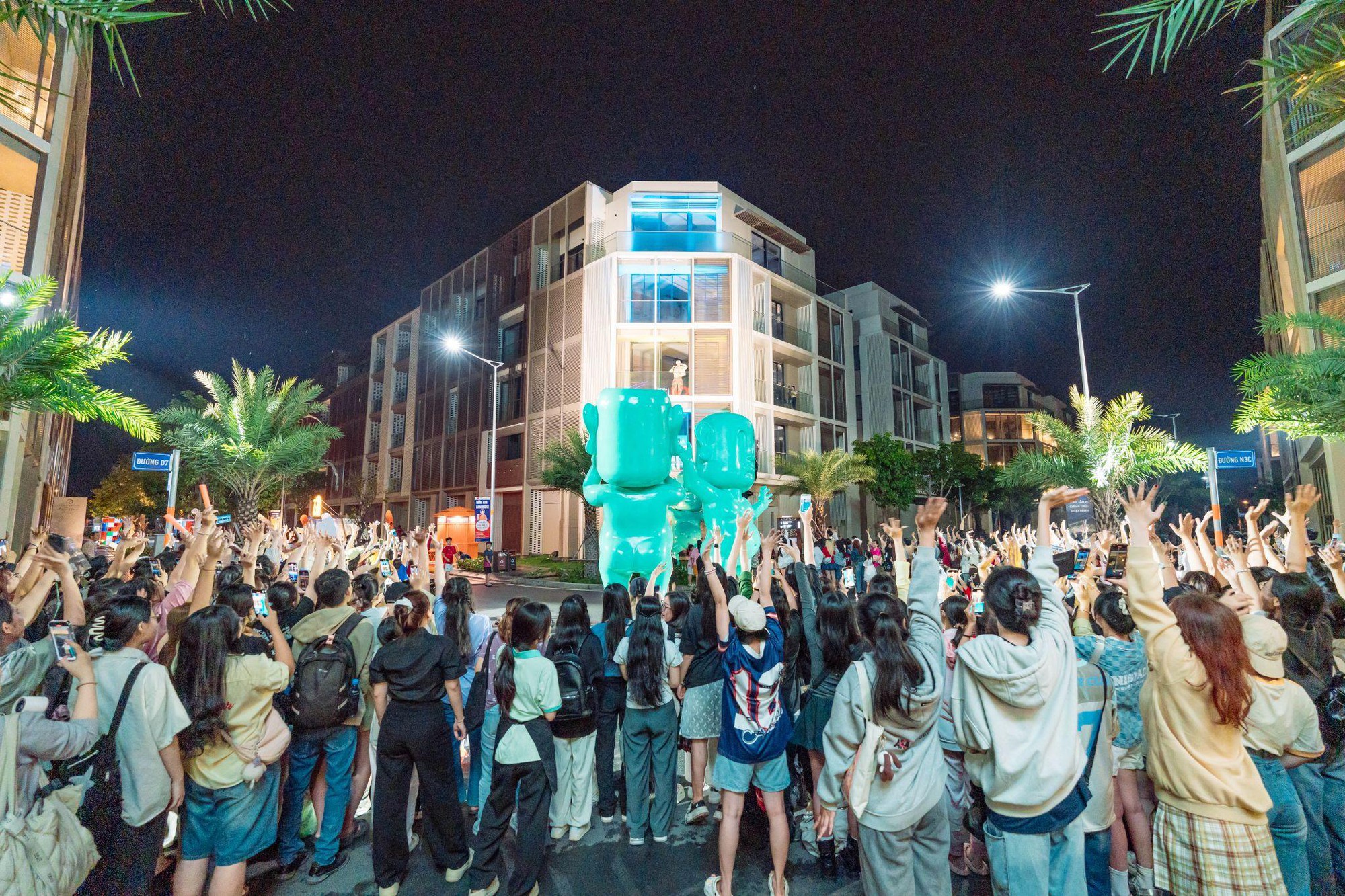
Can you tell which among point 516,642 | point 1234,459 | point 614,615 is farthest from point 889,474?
point 516,642

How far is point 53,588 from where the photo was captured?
5754 millimetres

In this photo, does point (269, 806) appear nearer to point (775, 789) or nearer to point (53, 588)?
point (775, 789)

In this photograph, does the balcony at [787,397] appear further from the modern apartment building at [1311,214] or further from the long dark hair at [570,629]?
the long dark hair at [570,629]

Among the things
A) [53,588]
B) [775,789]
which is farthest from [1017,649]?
[53,588]

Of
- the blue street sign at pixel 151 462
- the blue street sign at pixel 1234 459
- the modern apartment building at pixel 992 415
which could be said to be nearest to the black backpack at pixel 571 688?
the blue street sign at pixel 151 462


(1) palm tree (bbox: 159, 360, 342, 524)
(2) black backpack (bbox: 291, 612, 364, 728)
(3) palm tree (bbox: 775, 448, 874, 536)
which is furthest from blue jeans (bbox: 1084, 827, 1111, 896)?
(3) palm tree (bbox: 775, 448, 874, 536)

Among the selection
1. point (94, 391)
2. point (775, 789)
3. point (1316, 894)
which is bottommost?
point (1316, 894)

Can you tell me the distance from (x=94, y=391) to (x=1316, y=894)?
10.2 m

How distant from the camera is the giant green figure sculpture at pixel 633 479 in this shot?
11086 millimetres

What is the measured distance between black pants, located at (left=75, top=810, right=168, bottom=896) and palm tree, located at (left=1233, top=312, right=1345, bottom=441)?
976 cm

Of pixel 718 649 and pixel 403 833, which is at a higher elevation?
pixel 718 649

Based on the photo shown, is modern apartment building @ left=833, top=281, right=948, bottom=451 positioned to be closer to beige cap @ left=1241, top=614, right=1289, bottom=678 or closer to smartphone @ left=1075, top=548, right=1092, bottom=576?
smartphone @ left=1075, top=548, right=1092, bottom=576

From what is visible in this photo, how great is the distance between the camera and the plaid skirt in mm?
2490

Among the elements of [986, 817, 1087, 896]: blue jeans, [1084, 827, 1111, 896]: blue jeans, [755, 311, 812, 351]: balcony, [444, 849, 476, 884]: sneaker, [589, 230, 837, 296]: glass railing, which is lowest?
[444, 849, 476, 884]: sneaker
